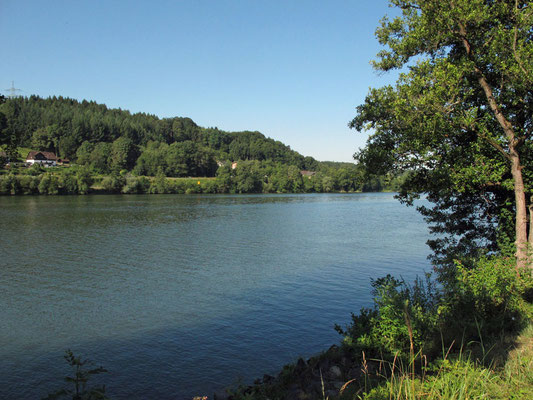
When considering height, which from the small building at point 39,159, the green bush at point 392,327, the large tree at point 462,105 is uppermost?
the small building at point 39,159

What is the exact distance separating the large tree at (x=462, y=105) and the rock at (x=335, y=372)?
6.50 meters

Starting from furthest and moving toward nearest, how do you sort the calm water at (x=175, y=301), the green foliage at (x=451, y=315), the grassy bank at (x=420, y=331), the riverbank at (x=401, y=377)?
the calm water at (x=175, y=301), the green foliage at (x=451, y=315), the grassy bank at (x=420, y=331), the riverbank at (x=401, y=377)

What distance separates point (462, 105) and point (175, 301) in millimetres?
16524

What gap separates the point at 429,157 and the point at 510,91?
3451mm

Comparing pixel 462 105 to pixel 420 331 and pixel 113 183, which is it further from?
pixel 113 183

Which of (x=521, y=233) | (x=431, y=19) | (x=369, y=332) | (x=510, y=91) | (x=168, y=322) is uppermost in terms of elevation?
(x=431, y=19)

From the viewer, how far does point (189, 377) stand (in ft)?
40.1

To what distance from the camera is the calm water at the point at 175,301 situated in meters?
12.8

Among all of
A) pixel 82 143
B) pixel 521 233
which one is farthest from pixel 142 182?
pixel 521 233

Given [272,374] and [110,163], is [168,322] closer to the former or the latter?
[272,374]

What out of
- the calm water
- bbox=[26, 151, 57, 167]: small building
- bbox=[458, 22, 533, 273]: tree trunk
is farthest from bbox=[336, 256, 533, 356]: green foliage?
bbox=[26, 151, 57, 167]: small building

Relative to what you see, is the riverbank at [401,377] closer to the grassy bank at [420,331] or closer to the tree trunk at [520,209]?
the grassy bank at [420,331]

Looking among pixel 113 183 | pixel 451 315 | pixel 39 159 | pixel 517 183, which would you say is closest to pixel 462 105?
pixel 517 183

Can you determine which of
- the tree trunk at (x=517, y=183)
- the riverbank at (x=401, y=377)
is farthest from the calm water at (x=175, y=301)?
the tree trunk at (x=517, y=183)
